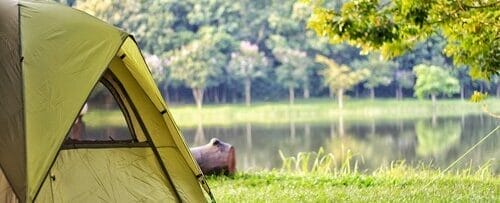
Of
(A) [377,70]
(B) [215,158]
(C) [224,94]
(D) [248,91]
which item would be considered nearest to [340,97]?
(A) [377,70]

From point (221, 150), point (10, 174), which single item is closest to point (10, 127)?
point (10, 174)

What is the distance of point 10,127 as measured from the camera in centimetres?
379

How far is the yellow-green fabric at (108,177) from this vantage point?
168 inches

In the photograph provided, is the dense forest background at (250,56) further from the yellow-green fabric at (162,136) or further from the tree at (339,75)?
the yellow-green fabric at (162,136)

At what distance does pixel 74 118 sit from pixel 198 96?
26.2 metres

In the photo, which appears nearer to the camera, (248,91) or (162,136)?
(162,136)

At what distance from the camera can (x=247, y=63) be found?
29.6 metres

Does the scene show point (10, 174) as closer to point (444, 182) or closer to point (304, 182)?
point (304, 182)

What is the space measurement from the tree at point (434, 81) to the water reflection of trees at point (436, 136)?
244cm

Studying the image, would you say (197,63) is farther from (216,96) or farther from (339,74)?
(339,74)

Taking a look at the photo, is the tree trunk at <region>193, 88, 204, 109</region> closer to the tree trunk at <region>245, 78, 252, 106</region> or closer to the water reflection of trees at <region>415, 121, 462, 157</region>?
the tree trunk at <region>245, 78, 252, 106</region>

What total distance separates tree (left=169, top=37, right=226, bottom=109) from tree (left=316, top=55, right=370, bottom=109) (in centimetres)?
369

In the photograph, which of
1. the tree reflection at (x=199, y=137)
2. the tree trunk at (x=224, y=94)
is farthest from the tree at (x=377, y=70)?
the tree reflection at (x=199, y=137)

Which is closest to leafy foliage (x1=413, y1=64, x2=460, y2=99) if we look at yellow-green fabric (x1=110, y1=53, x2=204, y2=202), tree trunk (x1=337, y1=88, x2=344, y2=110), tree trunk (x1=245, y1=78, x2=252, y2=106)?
tree trunk (x1=337, y1=88, x2=344, y2=110)
